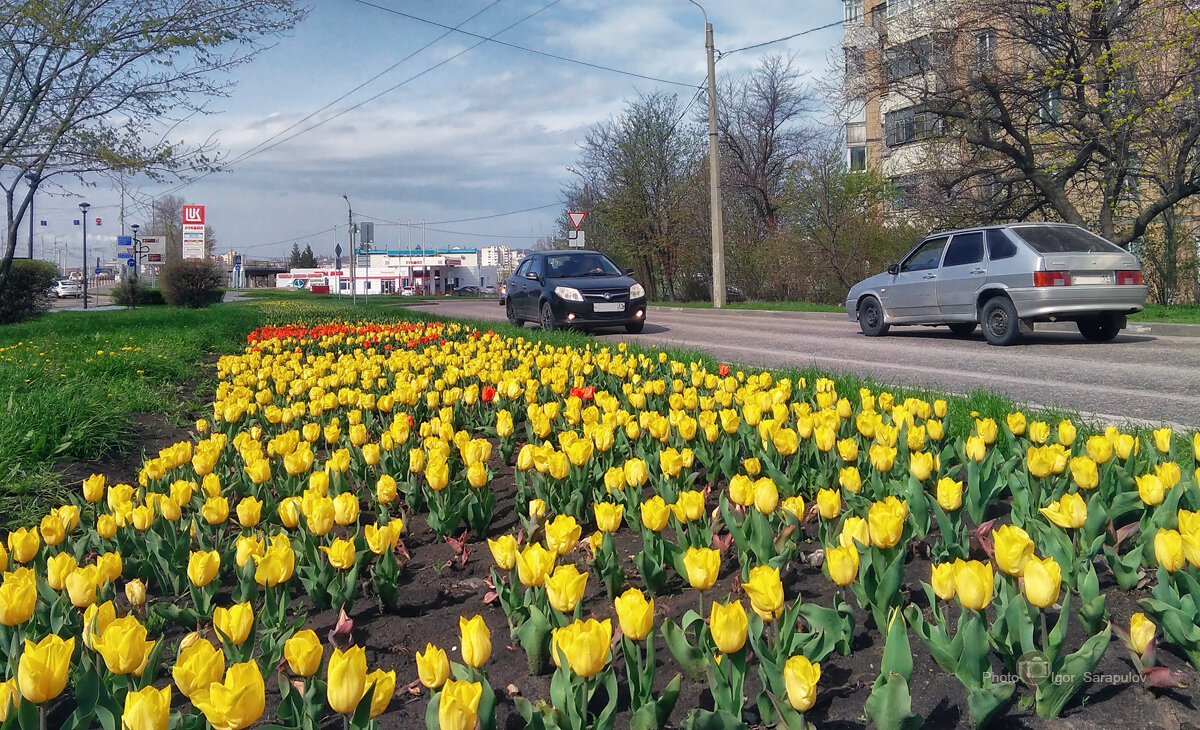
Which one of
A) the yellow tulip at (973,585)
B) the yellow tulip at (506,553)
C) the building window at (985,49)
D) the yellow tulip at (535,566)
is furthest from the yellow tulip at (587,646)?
the building window at (985,49)

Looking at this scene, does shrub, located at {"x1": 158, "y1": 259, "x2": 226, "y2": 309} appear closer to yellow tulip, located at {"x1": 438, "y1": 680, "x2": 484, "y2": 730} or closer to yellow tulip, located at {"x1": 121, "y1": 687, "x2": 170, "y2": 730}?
yellow tulip, located at {"x1": 121, "y1": 687, "x2": 170, "y2": 730}

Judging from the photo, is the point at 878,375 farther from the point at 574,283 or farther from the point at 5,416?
the point at 574,283

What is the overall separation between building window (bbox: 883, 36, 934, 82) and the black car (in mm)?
9148

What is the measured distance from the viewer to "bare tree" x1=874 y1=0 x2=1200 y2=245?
15.4 meters

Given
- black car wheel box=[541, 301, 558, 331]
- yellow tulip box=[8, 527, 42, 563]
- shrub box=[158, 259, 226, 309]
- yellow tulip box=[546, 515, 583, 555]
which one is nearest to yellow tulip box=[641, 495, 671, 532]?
yellow tulip box=[546, 515, 583, 555]

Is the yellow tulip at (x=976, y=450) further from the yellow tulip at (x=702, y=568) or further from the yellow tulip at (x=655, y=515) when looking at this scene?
the yellow tulip at (x=702, y=568)

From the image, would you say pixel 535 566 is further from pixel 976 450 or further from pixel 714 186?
pixel 714 186

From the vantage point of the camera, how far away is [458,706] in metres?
1.35

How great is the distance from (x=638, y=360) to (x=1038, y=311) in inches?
258

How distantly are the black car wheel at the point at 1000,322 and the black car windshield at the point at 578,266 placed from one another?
243 inches

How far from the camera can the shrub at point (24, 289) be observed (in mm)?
19516

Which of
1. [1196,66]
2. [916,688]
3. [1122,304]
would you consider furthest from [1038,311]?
[916,688]

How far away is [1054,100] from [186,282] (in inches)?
1141

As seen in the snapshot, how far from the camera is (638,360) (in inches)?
230
